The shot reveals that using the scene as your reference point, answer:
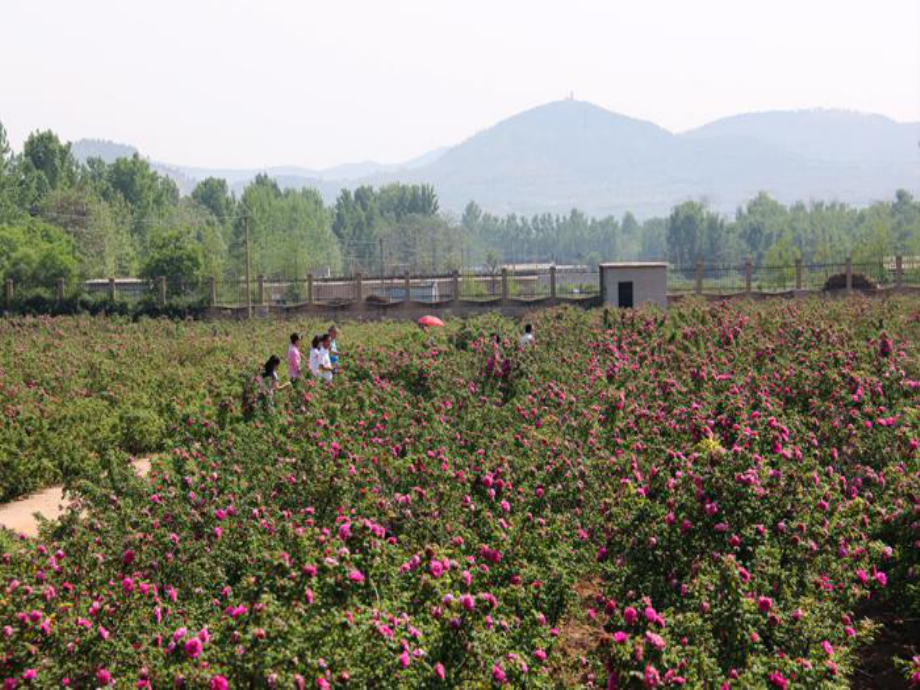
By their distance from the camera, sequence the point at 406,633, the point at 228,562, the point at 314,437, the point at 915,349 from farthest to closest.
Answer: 1. the point at 915,349
2. the point at 314,437
3. the point at 228,562
4. the point at 406,633

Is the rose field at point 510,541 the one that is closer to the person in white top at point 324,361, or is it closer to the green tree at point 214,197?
the person in white top at point 324,361

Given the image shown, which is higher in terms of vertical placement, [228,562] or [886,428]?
[886,428]

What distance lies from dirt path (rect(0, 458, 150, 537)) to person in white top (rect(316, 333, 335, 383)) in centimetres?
302

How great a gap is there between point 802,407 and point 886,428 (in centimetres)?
194

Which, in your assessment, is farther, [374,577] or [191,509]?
[191,509]

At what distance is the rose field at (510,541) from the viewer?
5.59m

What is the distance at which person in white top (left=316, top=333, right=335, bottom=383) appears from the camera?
16.2 metres

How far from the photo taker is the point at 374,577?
6.35m

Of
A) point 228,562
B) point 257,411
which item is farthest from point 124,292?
point 228,562

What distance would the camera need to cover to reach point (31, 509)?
13594mm

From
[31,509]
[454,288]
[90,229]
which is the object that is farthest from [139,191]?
[31,509]

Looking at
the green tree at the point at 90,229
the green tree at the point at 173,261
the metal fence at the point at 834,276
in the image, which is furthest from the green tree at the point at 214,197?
the metal fence at the point at 834,276

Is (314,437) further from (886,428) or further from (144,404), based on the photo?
(144,404)

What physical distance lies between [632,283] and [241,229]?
71340 mm
